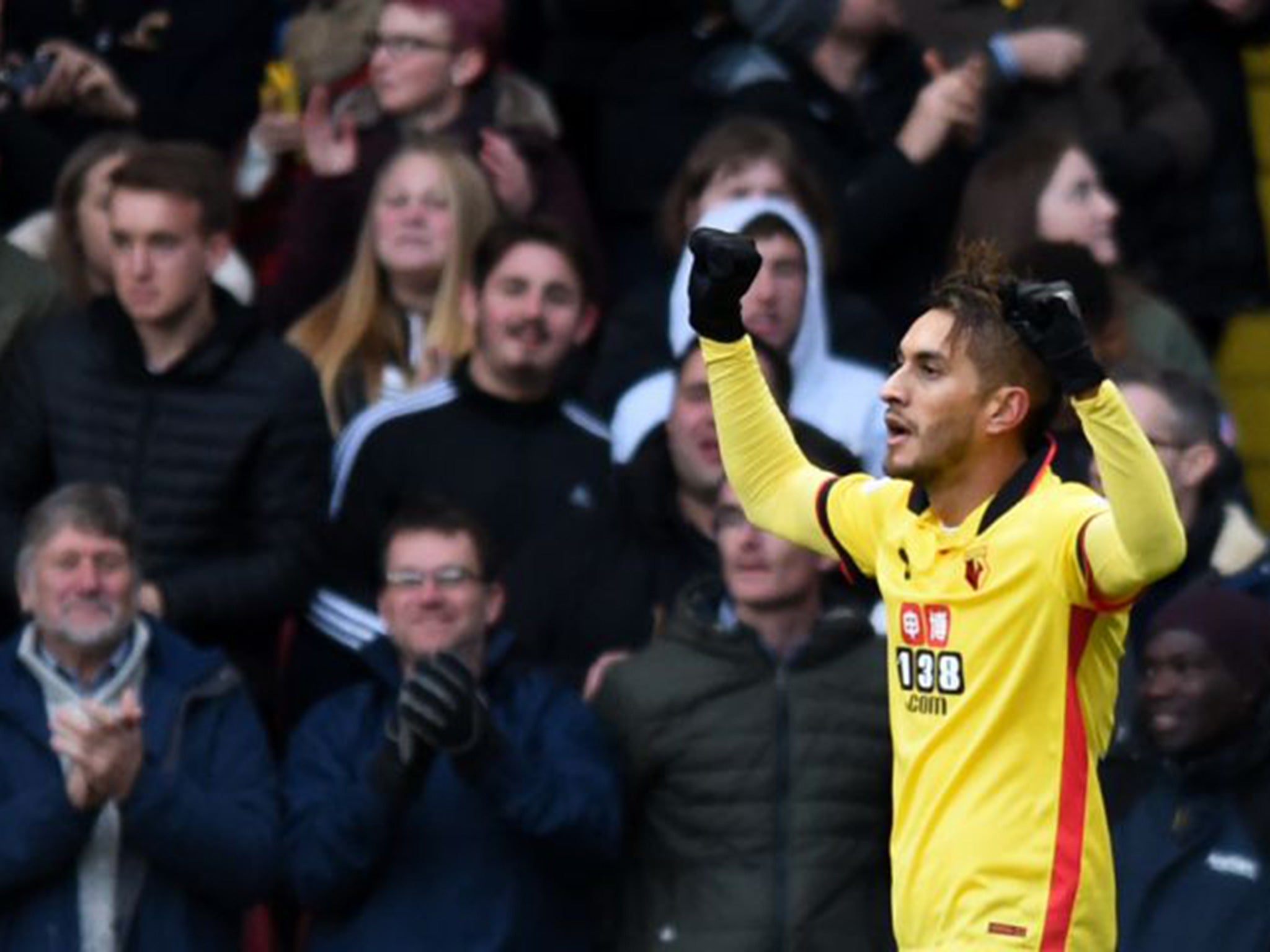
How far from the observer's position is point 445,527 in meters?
9.38

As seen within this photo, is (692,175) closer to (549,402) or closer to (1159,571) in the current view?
(549,402)

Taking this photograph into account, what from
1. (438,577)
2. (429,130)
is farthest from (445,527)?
(429,130)

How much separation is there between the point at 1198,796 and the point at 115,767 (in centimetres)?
246

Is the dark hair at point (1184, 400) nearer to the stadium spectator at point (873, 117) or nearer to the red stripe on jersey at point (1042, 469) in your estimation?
the stadium spectator at point (873, 117)

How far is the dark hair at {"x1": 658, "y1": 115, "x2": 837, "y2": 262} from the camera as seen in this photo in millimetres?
10703

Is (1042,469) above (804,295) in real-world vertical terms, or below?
below

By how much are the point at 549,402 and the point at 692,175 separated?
0.95 meters

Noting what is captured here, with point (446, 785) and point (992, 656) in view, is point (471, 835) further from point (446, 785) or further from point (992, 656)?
point (992, 656)

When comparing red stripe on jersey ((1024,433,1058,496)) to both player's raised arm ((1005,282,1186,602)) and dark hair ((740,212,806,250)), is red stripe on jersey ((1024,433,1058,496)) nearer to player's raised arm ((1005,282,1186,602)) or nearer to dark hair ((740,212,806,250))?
player's raised arm ((1005,282,1186,602))

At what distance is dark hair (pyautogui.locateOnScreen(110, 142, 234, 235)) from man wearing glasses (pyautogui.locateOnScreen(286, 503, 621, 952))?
48.5 inches

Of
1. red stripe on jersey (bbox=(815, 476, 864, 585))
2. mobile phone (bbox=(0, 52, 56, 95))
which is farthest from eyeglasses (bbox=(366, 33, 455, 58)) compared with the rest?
red stripe on jersey (bbox=(815, 476, 864, 585))

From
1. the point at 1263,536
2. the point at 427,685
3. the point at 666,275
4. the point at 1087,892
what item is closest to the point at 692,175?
the point at 666,275

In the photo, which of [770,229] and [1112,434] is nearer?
[1112,434]

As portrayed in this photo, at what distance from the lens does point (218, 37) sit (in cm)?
1224
